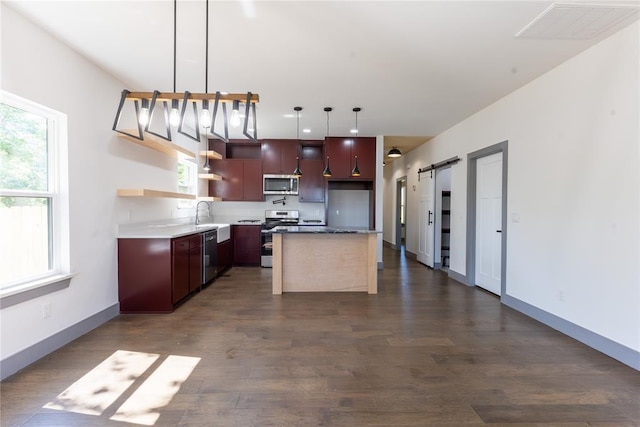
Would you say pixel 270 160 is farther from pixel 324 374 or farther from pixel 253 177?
pixel 324 374

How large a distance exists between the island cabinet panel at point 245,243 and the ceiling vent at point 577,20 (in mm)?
5163

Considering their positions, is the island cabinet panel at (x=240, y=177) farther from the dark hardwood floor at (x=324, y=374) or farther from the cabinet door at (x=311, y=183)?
the dark hardwood floor at (x=324, y=374)

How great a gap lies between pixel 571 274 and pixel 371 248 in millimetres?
2256

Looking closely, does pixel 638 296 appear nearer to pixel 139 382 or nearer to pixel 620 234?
pixel 620 234

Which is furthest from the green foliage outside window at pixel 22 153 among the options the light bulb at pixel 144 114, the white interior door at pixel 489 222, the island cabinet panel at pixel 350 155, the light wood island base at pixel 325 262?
the white interior door at pixel 489 222

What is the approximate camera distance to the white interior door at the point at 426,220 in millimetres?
6102

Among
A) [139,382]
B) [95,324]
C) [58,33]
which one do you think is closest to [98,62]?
[58,33]

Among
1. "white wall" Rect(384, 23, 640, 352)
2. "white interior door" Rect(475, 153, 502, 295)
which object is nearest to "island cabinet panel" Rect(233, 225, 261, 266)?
"white interior door" Rect(475, 153, 502, 295)

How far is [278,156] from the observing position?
6.32 m

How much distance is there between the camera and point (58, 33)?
97.3 inches

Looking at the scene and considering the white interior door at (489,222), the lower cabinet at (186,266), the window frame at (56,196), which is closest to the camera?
the window frame at (56,196)

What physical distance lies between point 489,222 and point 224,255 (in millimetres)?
4566

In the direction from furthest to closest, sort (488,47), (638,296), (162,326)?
(162,326) → (488,47) → (638,296)

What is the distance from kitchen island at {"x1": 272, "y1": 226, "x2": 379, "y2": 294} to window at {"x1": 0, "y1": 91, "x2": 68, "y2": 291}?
2.51m
